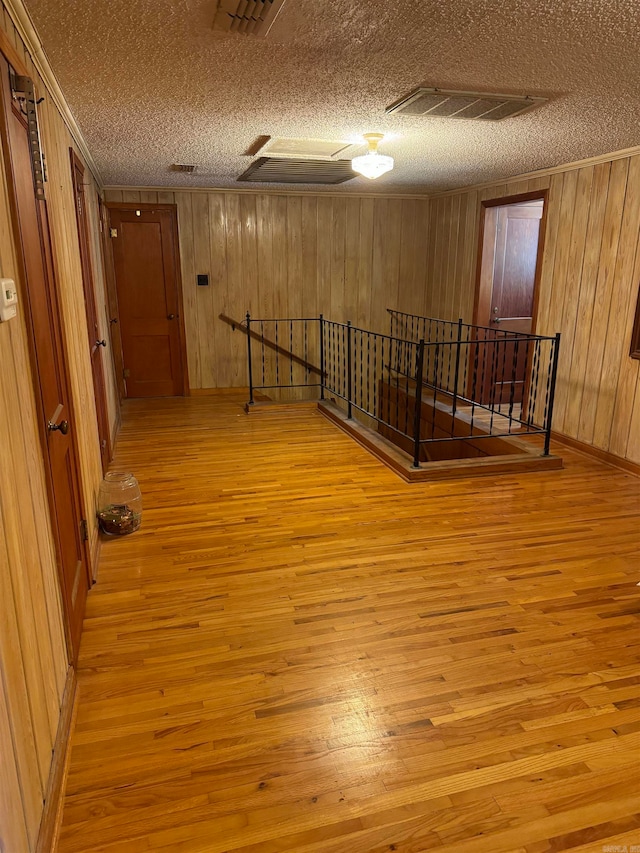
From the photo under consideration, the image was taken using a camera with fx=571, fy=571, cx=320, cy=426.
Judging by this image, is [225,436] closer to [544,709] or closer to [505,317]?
[505,317]

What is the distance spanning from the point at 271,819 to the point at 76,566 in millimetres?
1386

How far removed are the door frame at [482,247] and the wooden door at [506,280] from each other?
A: 1cm

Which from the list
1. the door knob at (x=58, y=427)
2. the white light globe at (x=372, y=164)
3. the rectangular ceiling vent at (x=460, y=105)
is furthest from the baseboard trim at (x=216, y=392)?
the door knob at (x=58, y=427)

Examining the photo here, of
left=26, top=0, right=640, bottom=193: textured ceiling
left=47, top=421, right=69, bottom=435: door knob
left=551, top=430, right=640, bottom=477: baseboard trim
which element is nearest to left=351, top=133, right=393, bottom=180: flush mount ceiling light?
left=26, top=0, right=640, bottom=193: textured ceiling

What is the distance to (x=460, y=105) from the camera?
312cm

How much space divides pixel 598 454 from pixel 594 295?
1340mm

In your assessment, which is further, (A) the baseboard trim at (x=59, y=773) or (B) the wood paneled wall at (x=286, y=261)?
(B) the wood paneled wall at (x=286, y=261)

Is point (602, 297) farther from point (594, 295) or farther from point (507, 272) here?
point (507, 272)

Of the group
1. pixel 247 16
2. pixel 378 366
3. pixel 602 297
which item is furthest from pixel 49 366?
pixel 378 366

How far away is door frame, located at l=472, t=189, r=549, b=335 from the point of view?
5309mm

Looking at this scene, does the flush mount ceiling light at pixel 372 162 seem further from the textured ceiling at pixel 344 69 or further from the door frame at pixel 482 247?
the door frame at pixel 482 247

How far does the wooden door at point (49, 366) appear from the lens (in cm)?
181

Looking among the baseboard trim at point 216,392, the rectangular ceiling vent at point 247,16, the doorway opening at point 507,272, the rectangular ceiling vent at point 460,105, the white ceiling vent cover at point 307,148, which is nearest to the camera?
the rectangular ceiling vent at point 247,16

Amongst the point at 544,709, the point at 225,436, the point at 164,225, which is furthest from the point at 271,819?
the point at 164,225
